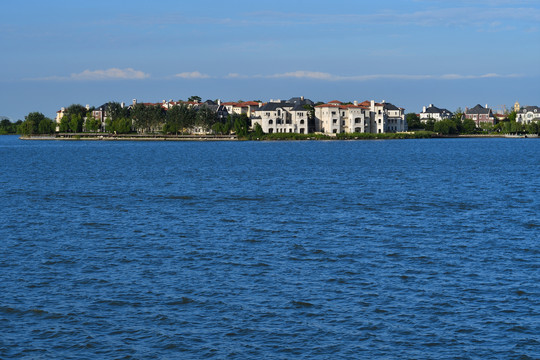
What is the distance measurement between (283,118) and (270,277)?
162796mm

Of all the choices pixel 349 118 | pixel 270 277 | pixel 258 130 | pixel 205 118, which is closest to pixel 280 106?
pixel 258 130

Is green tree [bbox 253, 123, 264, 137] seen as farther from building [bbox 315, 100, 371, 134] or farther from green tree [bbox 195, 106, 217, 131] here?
building [bbox 315, 100, 371, 134]

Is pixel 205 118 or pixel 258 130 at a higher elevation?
pixel 205 118

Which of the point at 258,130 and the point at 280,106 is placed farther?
the point at 258,130

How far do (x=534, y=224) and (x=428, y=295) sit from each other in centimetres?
1509

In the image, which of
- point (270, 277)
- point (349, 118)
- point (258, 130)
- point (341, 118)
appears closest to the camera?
point (270, 277)

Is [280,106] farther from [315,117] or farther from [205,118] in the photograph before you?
[205,118]

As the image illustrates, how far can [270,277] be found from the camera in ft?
78.0

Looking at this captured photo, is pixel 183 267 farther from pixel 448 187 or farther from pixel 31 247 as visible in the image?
pixel 448 187

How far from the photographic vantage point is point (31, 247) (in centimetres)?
2889

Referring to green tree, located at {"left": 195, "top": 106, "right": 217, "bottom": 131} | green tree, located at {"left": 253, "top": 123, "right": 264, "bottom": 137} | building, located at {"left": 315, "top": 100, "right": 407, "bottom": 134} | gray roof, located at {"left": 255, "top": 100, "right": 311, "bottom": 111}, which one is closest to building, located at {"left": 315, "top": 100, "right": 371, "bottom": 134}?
building, located at {"left": 315, "top": 100, "right": 407, "bottom": 134}

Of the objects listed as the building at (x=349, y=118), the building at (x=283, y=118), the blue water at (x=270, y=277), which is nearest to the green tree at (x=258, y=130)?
the building at (x=283, y=118)

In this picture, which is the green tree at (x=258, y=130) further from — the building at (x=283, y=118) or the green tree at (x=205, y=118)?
the green tree at (x=205, y=118)

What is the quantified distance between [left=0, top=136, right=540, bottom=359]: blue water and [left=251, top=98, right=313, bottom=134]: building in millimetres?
138721
